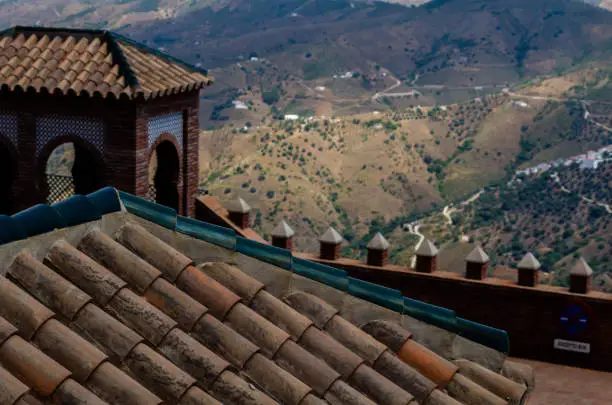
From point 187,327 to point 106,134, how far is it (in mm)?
10144

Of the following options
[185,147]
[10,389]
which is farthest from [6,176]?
[10,389]

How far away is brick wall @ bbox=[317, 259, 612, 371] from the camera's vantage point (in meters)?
14.1

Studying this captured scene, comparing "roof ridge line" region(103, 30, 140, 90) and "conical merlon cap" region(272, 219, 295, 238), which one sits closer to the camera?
"roof ridge line" region(103, 30, 140, 90)

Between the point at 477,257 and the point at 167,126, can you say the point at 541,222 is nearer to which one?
the point at 477,257

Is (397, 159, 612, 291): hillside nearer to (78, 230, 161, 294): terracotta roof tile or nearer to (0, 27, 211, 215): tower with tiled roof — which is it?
(0, 27, 211, 215): tower with tiled roof

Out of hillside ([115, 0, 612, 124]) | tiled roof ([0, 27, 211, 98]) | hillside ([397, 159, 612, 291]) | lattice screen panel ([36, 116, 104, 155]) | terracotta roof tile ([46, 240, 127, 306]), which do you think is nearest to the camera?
terracotta roof tile ([46, 240, 127, 306])

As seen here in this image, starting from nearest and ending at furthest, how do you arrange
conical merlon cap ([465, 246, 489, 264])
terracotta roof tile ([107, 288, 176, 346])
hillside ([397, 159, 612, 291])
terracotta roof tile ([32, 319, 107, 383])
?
terracotta roof tile ([32, 319, 107, 383]) → terracotta roof tile ([107, 288, 176, 346]) → conical merlon cap ([465, 246, 489, 264]) → hillside ([397, 159, 612, 291])

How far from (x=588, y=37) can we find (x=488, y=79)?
1044 inches

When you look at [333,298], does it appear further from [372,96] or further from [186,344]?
[372,96]

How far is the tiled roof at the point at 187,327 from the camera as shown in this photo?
14.4 feet

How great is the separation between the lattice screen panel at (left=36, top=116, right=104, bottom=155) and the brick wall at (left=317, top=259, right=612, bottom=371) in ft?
14.1

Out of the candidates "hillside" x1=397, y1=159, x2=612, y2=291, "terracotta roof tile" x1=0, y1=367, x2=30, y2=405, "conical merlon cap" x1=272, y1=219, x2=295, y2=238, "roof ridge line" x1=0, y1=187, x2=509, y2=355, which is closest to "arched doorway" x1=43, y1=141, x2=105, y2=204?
"conical merlon cap" x1=272, y1=219, x2=295, y2=238

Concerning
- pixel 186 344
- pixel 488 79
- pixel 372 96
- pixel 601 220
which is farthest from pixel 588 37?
pixel 186 344

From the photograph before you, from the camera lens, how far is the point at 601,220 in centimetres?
7675
